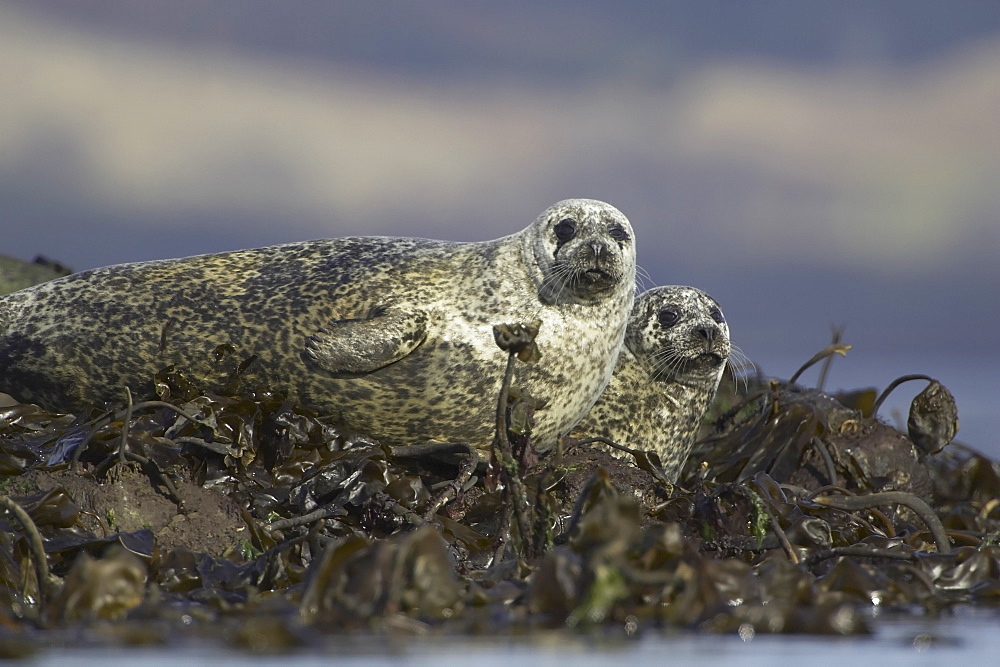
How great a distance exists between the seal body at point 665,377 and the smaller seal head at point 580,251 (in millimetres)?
926

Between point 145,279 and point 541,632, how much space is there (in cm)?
397

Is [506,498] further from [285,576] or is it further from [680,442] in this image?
[680,442]

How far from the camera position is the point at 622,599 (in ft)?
10.7

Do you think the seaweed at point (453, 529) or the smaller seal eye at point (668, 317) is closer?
the seaweed at point (453, 529)

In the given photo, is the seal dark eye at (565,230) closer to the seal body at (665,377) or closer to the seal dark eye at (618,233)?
the seal dark eye at (618,233)

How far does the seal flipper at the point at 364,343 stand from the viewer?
5.71m

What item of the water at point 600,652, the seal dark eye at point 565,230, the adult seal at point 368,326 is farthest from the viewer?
the seal dark eye at point 565,230

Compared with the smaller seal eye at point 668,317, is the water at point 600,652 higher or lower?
lower

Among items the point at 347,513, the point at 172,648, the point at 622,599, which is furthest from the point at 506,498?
the point at 172,648

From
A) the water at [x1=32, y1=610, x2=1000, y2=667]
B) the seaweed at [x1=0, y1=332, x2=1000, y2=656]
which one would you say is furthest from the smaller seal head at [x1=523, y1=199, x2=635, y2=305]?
the water at [x1=32, y1=610, x2=1000, y2=667]

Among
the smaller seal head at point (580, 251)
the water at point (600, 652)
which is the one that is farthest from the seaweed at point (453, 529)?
the smaller seal head at point (580, 251)

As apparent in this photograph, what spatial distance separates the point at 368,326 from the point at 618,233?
1.37 metres

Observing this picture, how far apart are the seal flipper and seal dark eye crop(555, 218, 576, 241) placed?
0.87 meters

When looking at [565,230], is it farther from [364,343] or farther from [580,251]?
[364,343]
